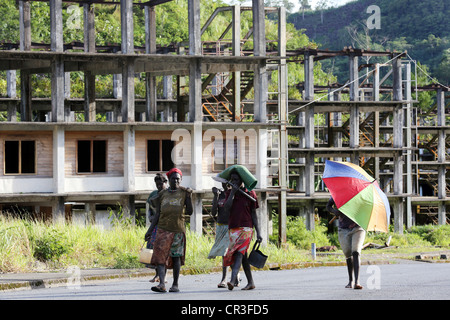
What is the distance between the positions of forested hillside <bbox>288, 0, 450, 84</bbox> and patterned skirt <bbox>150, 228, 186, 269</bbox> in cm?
9879

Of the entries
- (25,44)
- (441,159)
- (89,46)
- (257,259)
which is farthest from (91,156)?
(441,159)

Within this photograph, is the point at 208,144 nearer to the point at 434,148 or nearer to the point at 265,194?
the point at 265,194

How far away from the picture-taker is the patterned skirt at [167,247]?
14578 millimetres

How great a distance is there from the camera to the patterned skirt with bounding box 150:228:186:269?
1458 cm

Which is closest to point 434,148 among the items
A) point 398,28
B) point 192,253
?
point 192,253

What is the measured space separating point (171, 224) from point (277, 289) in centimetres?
230

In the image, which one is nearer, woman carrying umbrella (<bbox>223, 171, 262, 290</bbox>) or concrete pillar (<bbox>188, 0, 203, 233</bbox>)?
woman carrying umbrella (<bbox>223, 171, 262, 290</bbox>)

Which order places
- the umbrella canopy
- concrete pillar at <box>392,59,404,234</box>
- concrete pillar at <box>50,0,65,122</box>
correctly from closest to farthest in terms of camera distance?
the umbrella canopy
concrete pillar at <box>50,0,65,122</box>
concrete pillar at <box>392,59,404,234</box>

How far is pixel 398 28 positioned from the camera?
13412 centimetres

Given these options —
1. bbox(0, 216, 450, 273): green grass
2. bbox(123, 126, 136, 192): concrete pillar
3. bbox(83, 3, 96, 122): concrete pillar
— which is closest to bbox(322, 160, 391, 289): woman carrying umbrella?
bbox(0, 216, 450, 273): green grass

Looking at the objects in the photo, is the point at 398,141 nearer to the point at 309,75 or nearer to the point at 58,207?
the point at 309,75

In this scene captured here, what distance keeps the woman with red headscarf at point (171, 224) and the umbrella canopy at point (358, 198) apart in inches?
95.3

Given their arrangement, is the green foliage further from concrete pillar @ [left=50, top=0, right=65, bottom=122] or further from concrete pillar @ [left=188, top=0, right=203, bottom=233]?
concrete pillar @ [left=188, top=0, right=203, bottom=233]
